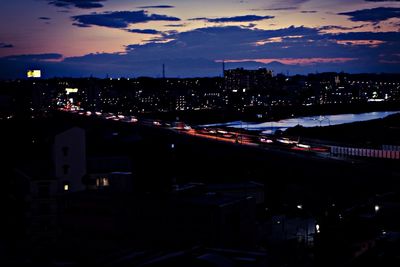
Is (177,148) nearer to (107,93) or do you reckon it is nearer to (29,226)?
(29,226)

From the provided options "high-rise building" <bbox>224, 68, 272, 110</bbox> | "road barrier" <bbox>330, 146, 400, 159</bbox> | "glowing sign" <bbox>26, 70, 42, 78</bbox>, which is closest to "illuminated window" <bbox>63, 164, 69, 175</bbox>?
"road barrier" <bbox>330, 146, 400, 159</bbox>

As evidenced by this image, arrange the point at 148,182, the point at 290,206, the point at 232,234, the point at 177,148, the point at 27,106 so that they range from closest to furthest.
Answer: the point at 232,234 < the point at 148,182 < the point at 290,206 < the point at 177,148 < the point at 27,106

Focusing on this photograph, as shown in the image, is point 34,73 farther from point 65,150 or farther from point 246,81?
point 246,81

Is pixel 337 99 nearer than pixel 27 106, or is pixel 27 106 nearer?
pixel 27 106

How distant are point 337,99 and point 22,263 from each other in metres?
56.0

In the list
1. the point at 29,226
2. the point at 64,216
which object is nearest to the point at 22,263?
the point at 64,216

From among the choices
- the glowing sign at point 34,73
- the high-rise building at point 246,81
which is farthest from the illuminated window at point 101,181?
the high-rise building at point 246,81

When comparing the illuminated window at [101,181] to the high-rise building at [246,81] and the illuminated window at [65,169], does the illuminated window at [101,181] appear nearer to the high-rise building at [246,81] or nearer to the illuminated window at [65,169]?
the illuminated window at [65,169]

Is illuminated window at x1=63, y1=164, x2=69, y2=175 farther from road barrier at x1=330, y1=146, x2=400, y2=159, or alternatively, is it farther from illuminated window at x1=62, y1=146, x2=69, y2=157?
road barrier at x1=330, y1=146, x2=400, y2=159

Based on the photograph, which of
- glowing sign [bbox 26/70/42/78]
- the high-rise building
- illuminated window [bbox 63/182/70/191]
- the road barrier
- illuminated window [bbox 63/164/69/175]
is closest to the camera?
illuminated window [bbox 63/182/70/191]

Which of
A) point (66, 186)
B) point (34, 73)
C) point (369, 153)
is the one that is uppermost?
point (34, 73)

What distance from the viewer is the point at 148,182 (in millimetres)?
6293

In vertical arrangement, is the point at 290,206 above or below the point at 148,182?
below

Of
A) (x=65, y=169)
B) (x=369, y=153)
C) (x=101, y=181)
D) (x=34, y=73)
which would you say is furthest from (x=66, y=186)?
(x=34, y=73)
